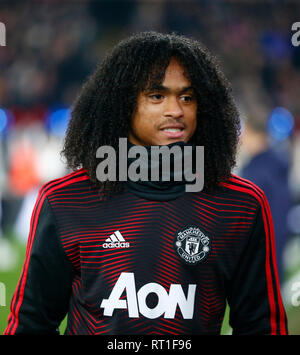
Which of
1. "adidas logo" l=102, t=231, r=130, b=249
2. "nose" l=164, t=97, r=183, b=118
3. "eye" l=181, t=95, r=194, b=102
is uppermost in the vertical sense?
"eye" l=181, t=95, r=194, b=102

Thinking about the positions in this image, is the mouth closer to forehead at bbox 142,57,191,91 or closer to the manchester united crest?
forehead at bbox 142,57,191,91

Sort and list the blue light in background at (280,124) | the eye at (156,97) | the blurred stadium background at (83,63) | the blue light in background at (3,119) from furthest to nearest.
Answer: the blue light in background at (3,119) < the blurred stadium background at (83,63) < the blue light in background at (280,124) < the eye at (156,97)

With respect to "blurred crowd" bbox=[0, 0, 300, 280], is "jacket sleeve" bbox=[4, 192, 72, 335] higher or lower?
lower

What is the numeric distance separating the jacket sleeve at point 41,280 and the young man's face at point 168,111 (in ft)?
Answer: 1.57

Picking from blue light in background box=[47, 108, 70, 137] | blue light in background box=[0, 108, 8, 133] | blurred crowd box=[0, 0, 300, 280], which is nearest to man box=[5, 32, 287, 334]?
blurred crowd box=[0, 0, 300, 280]

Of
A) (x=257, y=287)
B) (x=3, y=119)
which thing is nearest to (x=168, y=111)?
(x=257, y=287)

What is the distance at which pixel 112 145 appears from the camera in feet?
7.67

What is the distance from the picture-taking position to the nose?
222 centimetres

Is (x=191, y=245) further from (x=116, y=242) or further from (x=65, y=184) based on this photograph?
(x=65, y=184)

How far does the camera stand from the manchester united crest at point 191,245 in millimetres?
2182

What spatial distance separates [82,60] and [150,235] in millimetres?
8585

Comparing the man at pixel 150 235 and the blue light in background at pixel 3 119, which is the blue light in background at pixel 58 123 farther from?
the man at pixel 150 235

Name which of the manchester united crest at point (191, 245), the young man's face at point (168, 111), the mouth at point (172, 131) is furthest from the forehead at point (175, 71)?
the manchester united crest at point (191, 245)
